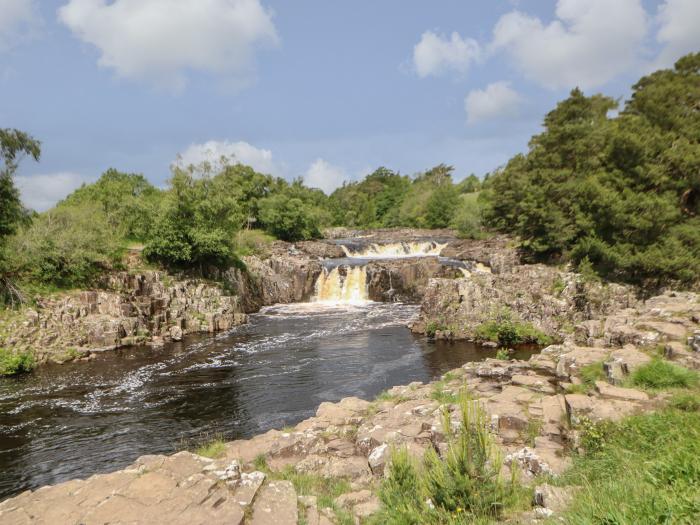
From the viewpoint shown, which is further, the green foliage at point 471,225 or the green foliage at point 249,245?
the green foliage at point 471,225

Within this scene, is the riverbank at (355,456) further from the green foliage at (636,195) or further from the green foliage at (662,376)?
the green foliage at (636,195)

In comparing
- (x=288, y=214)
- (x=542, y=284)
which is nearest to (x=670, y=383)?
(x=542, y=284)

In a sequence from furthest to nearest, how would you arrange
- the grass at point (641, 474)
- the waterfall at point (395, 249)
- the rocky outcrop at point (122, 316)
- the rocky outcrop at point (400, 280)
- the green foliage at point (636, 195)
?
the waterfall at point (395, 249) → the rocky outcrop at point (400, 280) → the green foliage at point (636, 195) → the rocky outcrop at point (122, 316) → the grass at point (641, 474)

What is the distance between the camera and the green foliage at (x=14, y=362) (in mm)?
19922

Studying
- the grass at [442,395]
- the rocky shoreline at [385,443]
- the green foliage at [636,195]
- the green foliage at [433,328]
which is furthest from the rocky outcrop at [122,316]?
the green foliage at [636,195]

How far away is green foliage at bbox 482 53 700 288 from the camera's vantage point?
24578 millimetres

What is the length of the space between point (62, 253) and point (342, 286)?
21.3m

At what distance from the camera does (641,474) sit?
536cm

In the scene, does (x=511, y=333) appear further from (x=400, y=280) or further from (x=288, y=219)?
(x=288, y=219)

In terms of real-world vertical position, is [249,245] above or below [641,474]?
above

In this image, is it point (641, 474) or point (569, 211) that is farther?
point (569, 211)

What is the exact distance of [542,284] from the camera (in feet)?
86.4

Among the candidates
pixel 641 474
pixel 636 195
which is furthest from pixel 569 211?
pixel 641 474

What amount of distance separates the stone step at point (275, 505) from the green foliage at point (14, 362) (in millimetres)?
19210
